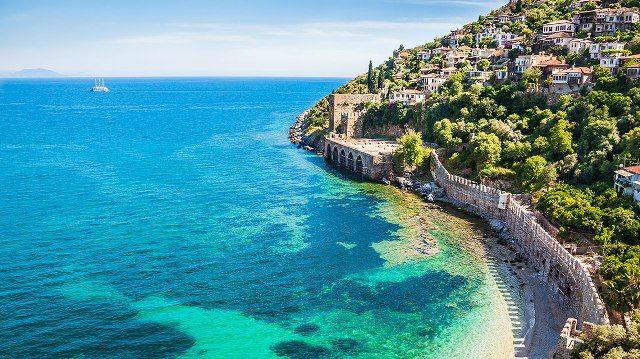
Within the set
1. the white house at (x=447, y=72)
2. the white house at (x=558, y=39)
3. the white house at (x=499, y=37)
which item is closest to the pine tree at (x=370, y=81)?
the white house at (x=447, y=72)

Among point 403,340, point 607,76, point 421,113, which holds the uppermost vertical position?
point 607,76

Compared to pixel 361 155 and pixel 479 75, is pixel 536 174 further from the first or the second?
pixel 479 75

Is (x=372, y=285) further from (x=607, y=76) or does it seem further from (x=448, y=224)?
(x=607, y=76)

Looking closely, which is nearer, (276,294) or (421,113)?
(276,294)

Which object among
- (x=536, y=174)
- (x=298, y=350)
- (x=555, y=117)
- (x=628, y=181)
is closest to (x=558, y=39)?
(x=555, y=117)

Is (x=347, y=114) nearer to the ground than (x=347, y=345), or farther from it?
farther from it

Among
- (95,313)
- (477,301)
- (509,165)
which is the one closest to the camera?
(95,313)

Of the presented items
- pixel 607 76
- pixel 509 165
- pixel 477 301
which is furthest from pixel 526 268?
pixel 607 76
